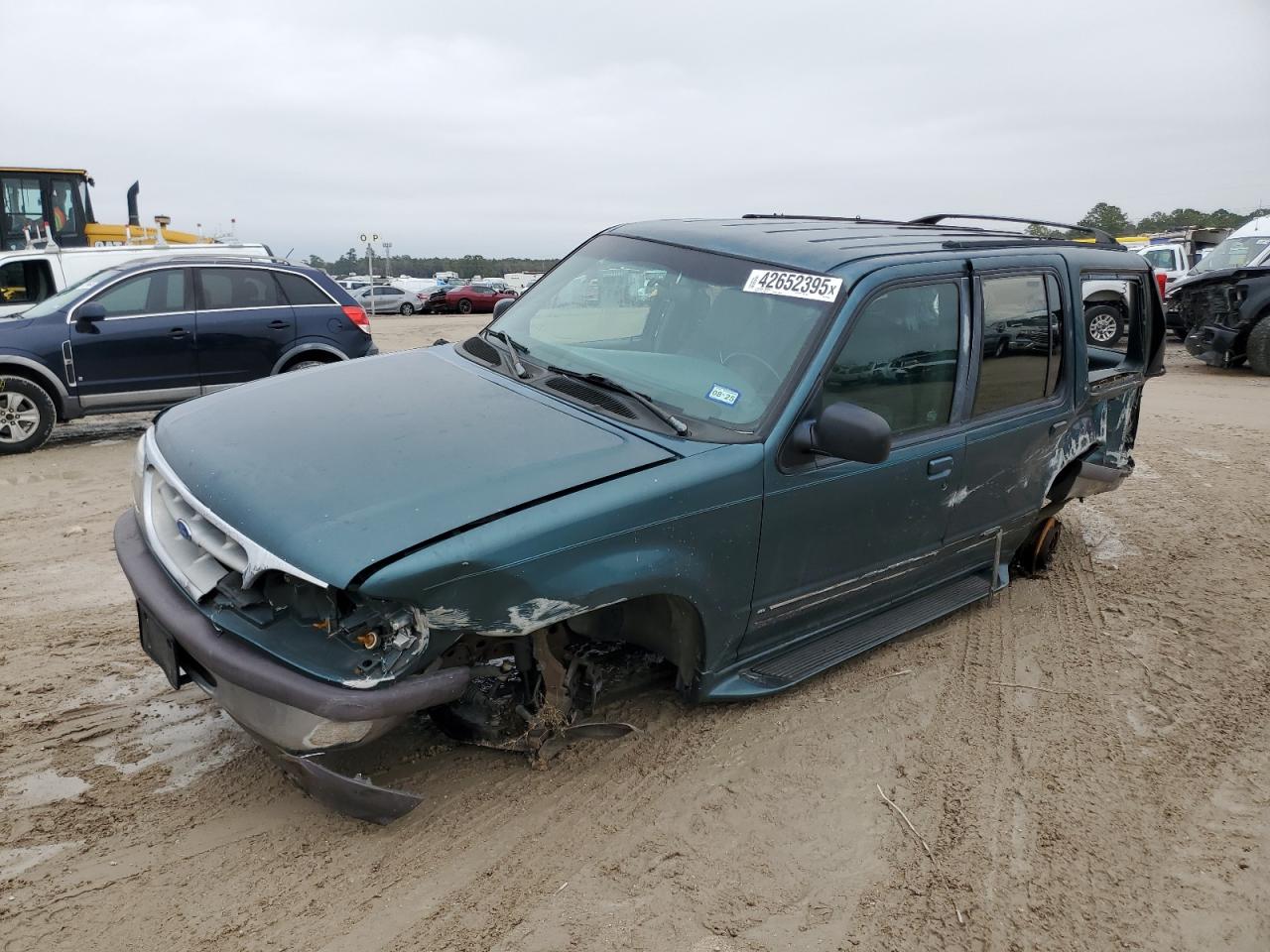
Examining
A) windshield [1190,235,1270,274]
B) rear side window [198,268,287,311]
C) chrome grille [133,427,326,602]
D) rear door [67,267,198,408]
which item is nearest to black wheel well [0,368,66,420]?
rear door [67,267,198,408]

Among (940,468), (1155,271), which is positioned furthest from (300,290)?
(1155,271)

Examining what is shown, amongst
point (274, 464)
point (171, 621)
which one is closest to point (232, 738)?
point (171, 621)

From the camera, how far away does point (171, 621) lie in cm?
285

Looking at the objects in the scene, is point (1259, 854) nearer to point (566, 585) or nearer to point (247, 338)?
point (566, 585)

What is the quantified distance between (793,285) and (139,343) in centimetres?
706

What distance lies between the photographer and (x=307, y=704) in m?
2.56

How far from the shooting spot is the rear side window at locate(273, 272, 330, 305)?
30.7 feet

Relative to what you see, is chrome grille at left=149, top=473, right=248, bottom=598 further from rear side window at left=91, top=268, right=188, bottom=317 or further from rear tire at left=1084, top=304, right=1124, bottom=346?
rear side window at left=91, top=268, right=188, bottom=317

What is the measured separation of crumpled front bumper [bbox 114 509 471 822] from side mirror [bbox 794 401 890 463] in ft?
4.61

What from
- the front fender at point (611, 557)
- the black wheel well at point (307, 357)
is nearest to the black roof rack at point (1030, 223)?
the front fender at point (611, 557)

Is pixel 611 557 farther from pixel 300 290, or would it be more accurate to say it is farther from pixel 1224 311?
pixel 1224 311

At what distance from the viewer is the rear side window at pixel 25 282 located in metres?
10.8

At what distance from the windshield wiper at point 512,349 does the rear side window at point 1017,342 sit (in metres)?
1.94

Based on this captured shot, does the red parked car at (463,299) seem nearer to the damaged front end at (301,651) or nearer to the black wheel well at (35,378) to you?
the black wheel well at (35,378)
